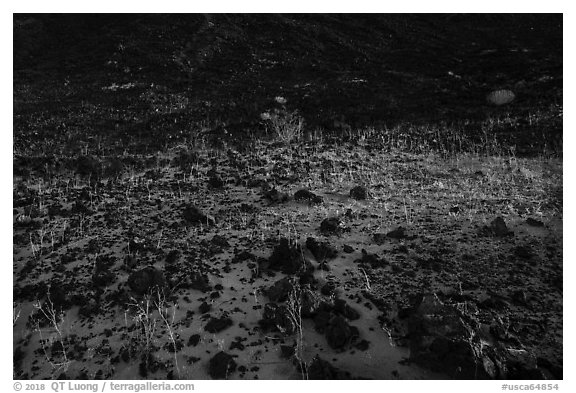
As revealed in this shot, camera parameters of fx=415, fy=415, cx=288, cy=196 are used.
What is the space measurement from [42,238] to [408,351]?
639 cm

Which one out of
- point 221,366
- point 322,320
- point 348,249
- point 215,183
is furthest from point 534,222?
point 215,183

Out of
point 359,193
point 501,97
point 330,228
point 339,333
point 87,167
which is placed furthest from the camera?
point 501,97

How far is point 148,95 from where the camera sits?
20.8 m

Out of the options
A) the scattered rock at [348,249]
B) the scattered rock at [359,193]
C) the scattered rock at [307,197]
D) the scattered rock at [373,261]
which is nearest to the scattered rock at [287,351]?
the scattered rock at [373,261]

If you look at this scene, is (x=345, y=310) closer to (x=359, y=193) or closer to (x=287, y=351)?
(x=287, y=351)

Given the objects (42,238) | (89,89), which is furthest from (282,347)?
(89,89)

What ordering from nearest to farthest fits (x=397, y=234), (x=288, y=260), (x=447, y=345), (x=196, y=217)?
(x=447, y=345) < (x=288, y=260) < (x=397, y=234) < (x=196, y=217)

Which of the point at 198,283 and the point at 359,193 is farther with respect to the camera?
the point at 359,193

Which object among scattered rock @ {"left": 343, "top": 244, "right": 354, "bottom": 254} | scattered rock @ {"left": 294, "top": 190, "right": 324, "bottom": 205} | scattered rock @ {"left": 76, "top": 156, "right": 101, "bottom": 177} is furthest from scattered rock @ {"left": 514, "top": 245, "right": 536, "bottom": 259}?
scattered rock @ {"left": 76, "top": 156, "right": 101, "bottom": 177}

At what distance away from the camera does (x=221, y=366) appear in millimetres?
4332

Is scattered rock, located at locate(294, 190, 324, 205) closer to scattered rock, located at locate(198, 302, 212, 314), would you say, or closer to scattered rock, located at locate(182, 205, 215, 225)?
scattered rock, located at locate(182, 205, 215, 225)

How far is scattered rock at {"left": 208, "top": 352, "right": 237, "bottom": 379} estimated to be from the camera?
14.2 ft

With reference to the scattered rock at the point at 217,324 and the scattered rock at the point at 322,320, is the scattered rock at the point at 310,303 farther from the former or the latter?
the scattered rock at the point at 217,324

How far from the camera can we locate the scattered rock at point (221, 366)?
4316 mm
